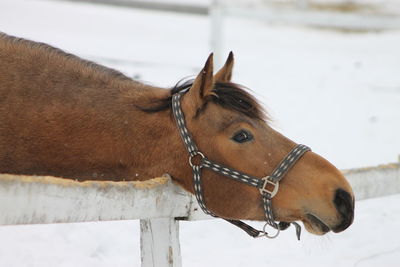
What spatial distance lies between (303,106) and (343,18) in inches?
93.6

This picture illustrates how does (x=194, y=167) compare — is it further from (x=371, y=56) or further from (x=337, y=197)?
(x=371, y=56)

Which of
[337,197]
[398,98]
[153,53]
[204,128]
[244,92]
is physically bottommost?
[337,197]

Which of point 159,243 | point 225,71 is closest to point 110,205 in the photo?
point 159,243

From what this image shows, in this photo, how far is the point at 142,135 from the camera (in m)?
3.24

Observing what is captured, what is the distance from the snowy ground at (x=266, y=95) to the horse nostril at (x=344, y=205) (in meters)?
0.55

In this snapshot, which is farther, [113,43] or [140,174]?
[113,43]

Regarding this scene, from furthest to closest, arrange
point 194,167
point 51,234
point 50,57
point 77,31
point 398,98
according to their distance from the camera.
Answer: point 77,31
point 398,98
point 51,234
point 50,57
point 194,167

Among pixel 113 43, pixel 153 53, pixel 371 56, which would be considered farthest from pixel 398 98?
pixel 113 43

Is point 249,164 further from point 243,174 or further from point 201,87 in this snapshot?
point 201,87

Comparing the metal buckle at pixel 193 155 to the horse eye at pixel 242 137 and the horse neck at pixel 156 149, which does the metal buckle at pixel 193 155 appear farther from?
the horse eye at pixel 242 137

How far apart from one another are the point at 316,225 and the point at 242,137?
575 millimetres

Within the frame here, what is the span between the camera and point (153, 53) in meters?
11.1

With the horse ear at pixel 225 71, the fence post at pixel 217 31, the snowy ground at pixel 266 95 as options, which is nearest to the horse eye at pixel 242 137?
the snowy ground at pixel 266 95

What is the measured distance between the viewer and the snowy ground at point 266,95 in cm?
409
